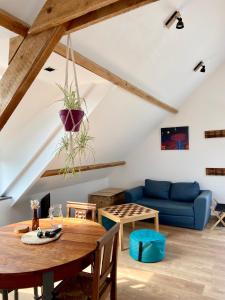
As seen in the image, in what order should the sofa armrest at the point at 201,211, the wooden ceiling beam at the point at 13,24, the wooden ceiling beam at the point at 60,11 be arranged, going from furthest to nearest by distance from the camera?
1. the sofa armrest at the point at 201,211
2. the wooden ceiling beam at the point at 13,24
3. the wooden ceiling beam at the point at 60,11

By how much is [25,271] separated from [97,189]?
4308mm

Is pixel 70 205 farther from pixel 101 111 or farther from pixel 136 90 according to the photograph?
pixel 136 90

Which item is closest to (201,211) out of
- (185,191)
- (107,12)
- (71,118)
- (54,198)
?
(185,191)

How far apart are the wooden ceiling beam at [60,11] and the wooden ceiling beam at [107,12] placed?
13 centimetres

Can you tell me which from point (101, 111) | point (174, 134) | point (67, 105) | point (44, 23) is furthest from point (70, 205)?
point (174, 134)

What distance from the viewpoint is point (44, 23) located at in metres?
1.59

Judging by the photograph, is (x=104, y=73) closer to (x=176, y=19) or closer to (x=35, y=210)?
(x=176, y=19)

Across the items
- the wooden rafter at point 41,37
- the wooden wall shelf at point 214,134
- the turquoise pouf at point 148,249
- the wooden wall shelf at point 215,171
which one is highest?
the wooden rafter at point 41,37

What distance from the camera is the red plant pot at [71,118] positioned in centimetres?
183

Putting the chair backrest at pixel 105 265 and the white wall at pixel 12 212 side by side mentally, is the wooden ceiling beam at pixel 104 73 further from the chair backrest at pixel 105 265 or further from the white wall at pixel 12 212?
the white wall at pixel 12 212

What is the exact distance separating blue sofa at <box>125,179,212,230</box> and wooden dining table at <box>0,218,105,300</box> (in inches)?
106

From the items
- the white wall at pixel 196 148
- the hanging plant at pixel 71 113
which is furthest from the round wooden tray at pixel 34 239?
the white wall at pixel 196 148

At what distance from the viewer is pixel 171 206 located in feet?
14.9

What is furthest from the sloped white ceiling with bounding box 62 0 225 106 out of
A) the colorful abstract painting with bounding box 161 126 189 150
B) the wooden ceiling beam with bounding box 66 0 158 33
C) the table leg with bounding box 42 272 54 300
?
the table leg with bounding box 42 272 54 300
